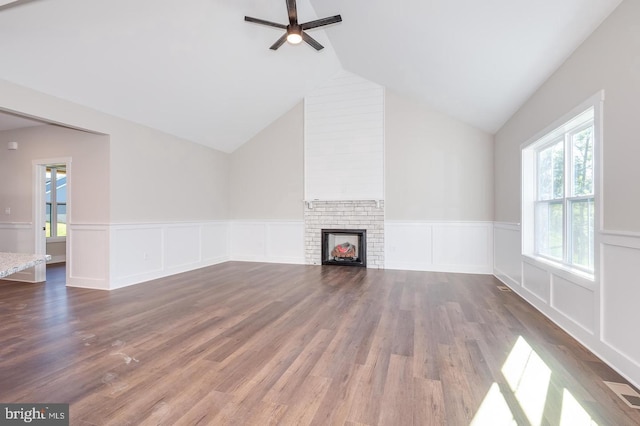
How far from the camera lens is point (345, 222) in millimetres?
6414

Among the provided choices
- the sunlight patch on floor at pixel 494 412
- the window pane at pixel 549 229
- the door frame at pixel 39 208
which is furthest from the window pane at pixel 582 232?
the door frame at pixel 39 208

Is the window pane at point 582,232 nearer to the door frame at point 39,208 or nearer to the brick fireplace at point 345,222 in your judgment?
the brick fireplace at point 345,222

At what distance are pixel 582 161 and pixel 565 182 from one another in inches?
12.4

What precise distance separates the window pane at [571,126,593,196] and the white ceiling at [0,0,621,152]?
2.54 ft

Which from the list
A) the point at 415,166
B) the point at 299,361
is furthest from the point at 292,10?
the point at 415,166

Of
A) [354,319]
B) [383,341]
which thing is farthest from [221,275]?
[383,341]

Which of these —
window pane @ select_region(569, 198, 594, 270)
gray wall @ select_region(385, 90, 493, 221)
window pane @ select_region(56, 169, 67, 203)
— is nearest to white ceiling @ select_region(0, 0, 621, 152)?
gray wall @ select_region(385, 90, 493, 221)

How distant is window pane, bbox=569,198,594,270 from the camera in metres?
2.66

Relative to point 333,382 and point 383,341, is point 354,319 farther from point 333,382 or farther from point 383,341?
point 333,382

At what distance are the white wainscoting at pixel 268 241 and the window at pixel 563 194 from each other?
423 centimetres

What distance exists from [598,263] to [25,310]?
580cm

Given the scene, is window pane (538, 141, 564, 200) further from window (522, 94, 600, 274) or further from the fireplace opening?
the fireplace opening

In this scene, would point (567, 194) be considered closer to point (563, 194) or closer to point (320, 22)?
point (563, 194)

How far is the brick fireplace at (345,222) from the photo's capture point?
617 cm
